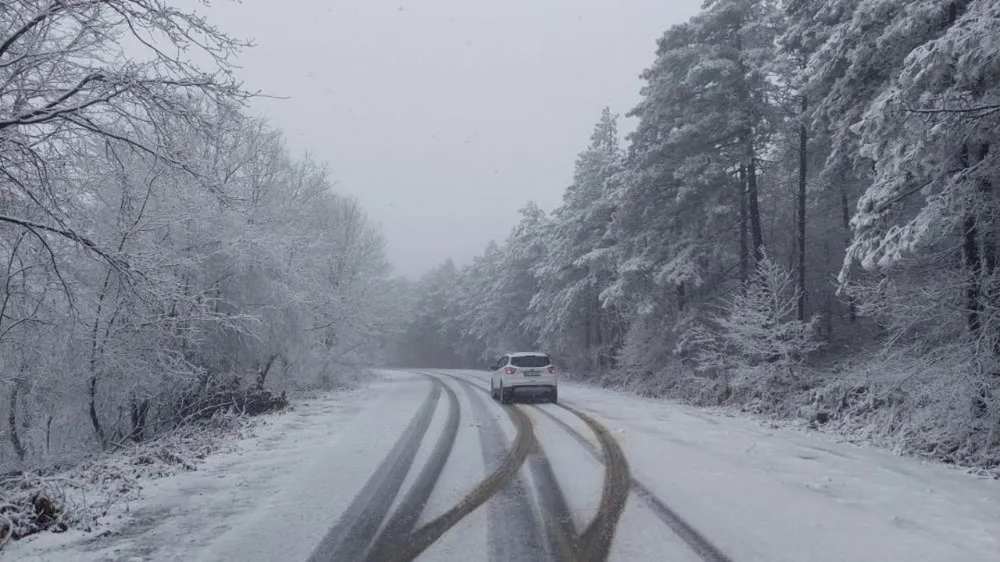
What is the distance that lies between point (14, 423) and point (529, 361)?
13810mm

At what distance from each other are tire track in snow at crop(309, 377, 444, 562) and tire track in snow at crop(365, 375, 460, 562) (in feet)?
0.43

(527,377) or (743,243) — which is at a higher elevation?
(743,243)

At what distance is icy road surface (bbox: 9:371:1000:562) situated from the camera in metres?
5.73

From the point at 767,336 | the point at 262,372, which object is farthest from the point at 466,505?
the point at 262,372

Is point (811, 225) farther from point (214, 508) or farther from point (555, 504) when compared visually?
point (214, 508)

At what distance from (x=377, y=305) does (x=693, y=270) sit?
20.4 m

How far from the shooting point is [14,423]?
12.7 m

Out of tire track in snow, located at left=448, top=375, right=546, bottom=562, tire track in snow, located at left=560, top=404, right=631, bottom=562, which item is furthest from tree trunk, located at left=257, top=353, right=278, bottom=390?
tire track in snow, located at left=560, top=404, right=631, bottom=562

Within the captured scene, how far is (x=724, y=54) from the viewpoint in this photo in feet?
68.2

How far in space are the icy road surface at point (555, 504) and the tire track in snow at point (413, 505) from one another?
1.3 inches

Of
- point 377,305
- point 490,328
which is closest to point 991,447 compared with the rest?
point 377,305

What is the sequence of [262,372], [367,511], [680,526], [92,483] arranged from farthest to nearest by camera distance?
[262,372]
[92,483]
[367,511]
[680,526]

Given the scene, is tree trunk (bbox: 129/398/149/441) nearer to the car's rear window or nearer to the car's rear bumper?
the car's rear bumper

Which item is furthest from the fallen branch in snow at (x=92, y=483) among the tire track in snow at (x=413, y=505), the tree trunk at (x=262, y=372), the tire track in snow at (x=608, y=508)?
the tree trunk at (x=262, y=372)
